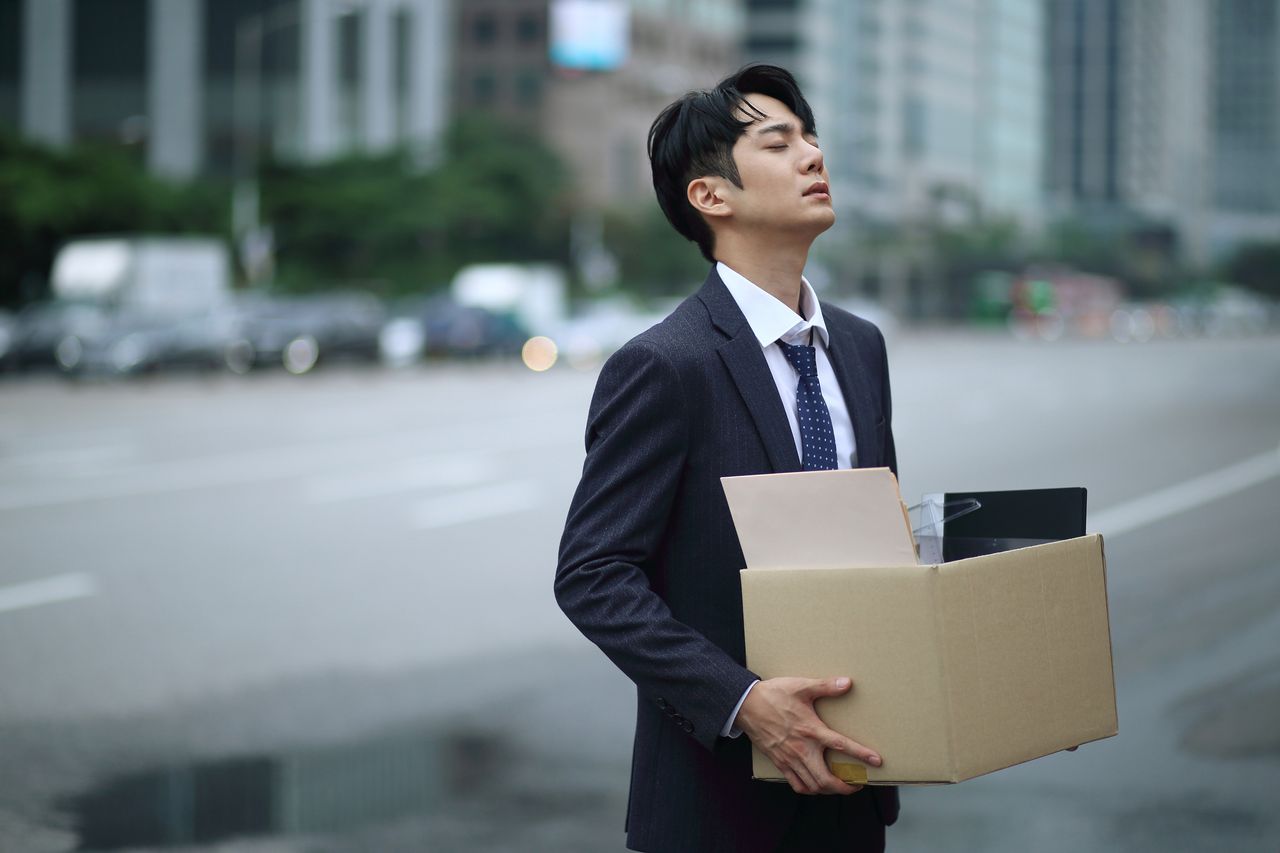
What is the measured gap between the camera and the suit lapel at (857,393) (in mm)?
2605

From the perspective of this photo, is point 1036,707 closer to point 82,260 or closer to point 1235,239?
point 82,260

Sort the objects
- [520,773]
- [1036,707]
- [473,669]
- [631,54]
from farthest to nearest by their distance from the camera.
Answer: [631,54]
[473,669]
[520,773]
[1036,707]

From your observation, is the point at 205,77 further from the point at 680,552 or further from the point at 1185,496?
the point at 680,552

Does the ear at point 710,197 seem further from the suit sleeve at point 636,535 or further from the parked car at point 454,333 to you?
the parked car at point 454,333

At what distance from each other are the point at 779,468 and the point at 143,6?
68030 millimetres

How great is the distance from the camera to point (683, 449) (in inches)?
93.7

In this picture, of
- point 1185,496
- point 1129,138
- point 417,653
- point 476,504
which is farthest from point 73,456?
point 1129,138

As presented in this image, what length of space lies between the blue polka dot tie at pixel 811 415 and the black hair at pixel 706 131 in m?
0.22

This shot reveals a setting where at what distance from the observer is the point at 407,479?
15086mm

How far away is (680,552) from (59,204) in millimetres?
44373

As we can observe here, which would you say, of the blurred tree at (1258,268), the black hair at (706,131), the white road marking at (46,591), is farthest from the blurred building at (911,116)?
the black hair at (706,131)

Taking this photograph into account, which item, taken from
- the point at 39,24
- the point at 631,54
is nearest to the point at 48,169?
the point at 39,24

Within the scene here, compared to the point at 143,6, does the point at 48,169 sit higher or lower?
lower

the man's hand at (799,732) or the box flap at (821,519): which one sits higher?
the box flap at (821,519)
